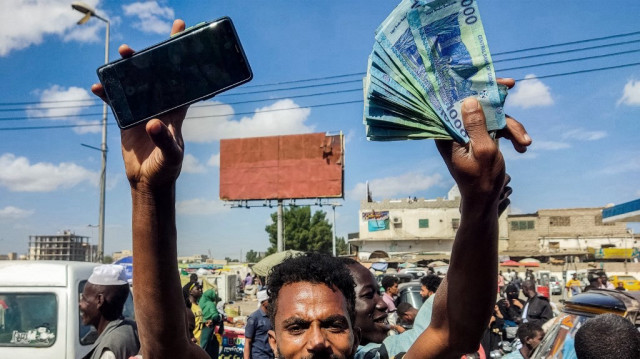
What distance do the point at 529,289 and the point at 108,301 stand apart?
7126mm

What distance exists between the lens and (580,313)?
12.0ft

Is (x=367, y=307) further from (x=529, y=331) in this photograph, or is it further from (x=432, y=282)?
(x=432, y=282)

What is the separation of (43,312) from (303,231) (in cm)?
5190

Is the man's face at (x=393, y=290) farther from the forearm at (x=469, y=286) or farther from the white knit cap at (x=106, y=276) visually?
the forearm at (x=469, y=286)

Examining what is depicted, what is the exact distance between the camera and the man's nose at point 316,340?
1637mm

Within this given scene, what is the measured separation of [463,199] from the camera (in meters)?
1.47

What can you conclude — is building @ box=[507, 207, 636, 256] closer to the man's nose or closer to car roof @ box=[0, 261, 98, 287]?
car roof @ box=[0, 261, 98, 287]

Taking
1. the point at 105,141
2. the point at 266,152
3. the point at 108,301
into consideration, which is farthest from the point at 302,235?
the point at 108,301

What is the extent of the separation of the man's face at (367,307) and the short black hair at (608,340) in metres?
1.36

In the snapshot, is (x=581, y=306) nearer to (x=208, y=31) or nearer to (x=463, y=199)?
(x=463, y=199)

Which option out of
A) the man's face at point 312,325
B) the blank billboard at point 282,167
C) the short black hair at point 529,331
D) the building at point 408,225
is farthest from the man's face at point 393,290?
the building at point 408,225

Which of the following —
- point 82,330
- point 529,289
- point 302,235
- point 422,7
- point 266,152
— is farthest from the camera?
point 302,235

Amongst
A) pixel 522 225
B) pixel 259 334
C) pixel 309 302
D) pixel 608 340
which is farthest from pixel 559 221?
pixel 309 302

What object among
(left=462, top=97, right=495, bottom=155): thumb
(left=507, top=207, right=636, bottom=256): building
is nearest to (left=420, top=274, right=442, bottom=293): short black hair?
(left=462, top=97, right=495, bottom=155): thumb
